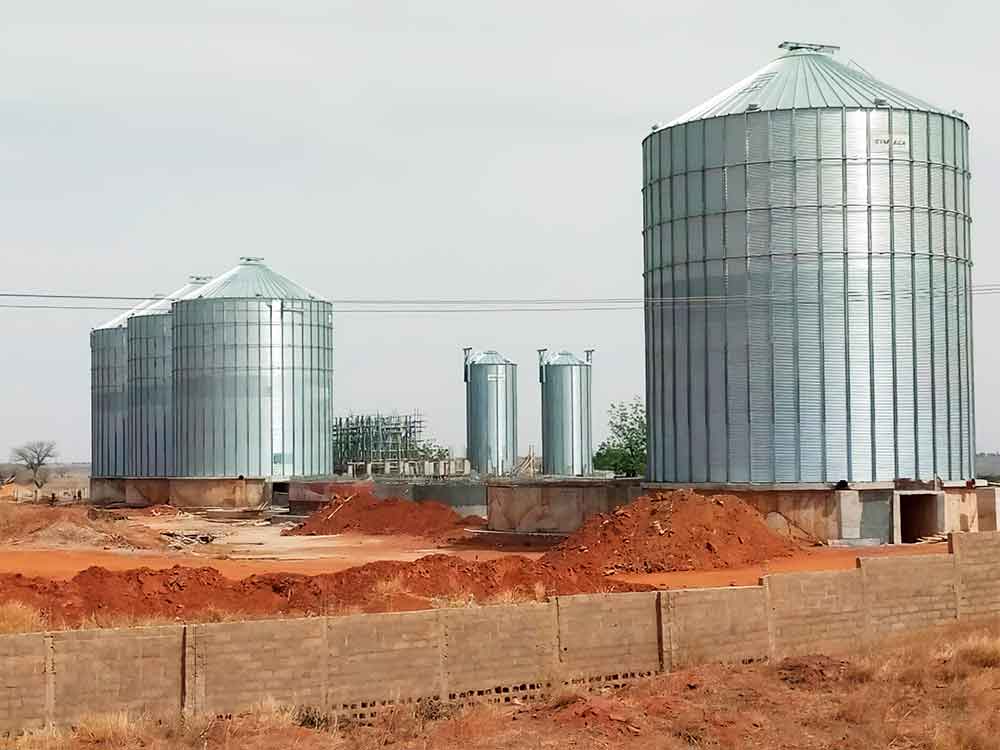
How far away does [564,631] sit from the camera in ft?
68.1

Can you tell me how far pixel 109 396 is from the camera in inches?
3600

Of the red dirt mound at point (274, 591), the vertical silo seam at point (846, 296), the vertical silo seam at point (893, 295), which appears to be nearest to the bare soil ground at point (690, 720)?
the red dirt mound at point (274, 591)

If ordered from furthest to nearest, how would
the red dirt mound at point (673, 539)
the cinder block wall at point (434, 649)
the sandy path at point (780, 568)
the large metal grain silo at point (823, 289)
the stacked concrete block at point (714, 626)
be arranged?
the large metal grain silo at point (823, 289) < the red dirt mound at point (673, 539) < the sandy path at point (780, 568) < the stacked concrete block at point (714, 626) < the cinder block wall at point (434, 649)

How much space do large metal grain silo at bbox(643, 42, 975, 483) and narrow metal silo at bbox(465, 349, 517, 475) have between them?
50.2m

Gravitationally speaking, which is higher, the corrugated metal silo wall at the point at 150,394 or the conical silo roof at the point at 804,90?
the conical silo roof at the point at 804,90

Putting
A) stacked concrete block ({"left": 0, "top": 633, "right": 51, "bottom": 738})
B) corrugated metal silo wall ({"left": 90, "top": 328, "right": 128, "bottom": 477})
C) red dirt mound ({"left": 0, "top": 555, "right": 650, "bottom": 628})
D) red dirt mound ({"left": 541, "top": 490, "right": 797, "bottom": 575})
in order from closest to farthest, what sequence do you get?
stacked concrete block ({"left": 0, "top": 633, "right": 51, "bottom": 738}) → red dirt mound ({"left": 0, "top": 555, "right": 650, "bottom": 628}) → red dirt mound ({"left": 541, "top": 490, "right": 797, "bottom": 575}) → corrugated metal silo wall ({"left": 90, "top": 328, "right": 128, "bottom": 477})

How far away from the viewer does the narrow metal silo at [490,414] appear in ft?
302

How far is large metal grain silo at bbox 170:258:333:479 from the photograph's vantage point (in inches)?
2906

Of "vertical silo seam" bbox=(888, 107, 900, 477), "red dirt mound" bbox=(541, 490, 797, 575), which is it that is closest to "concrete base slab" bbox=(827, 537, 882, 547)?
"red dirt mound" bbox=(541, 490, 797, 575)

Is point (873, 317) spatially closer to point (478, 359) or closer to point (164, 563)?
point (164, 563)

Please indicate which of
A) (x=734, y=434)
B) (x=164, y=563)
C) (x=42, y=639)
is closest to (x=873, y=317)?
(x=734, y=434)

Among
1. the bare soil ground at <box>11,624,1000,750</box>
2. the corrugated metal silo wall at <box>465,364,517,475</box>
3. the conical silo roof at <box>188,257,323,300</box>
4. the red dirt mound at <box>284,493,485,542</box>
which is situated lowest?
the bare soil ground at <box>11,624,1000,750</box>

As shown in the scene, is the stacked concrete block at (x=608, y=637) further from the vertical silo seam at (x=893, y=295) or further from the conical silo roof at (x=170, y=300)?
the conical silo roof at (x=170, y=300)

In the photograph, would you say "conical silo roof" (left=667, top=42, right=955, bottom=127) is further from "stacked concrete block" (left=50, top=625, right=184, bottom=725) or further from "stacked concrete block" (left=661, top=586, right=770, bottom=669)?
"stacked concrete block" (left=50, top=625, right=184, bottom=725)
